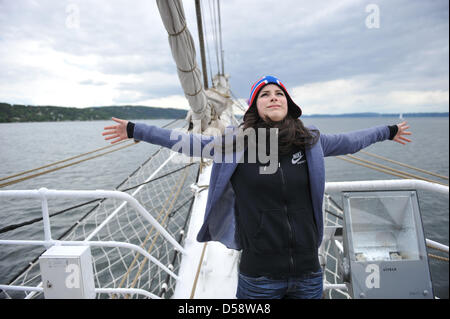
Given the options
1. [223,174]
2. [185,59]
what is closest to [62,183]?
[185,59]

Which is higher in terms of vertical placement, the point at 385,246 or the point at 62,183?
the point at 385,246

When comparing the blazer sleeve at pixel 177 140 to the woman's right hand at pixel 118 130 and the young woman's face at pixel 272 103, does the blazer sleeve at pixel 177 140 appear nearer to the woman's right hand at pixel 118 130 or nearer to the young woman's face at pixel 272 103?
the woman's right hand at pixel 118 130

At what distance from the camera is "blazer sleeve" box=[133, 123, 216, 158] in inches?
52.9

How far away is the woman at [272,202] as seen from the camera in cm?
122

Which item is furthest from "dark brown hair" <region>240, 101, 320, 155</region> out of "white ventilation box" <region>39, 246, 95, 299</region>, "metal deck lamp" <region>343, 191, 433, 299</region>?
"white ventilation box" <region>39, 246, 95, 299</region>

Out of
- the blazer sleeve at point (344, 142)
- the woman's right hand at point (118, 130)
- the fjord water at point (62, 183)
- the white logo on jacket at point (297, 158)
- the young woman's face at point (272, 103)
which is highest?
the young woman's face at point (272, 103)

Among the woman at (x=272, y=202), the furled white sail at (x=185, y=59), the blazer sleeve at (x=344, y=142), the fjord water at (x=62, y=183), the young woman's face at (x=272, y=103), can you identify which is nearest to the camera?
the woman at (x=272, y=202)

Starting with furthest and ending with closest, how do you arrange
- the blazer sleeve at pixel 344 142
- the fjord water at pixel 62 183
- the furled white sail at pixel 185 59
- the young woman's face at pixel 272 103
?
the fjord water at pixel 62 183 < the furled white sail at pixel 185 59 < the blazer sleeve at pixel 344 142 < the young woman's face at pixel 272 103

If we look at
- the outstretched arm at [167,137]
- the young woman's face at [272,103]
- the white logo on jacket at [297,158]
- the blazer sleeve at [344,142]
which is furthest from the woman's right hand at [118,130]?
the blazer sleeve at [344,142]

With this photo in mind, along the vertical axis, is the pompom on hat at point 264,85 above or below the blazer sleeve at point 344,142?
above

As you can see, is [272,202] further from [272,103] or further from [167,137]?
[167,137]

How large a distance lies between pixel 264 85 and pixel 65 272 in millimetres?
1475

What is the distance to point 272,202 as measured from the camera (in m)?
1.21
